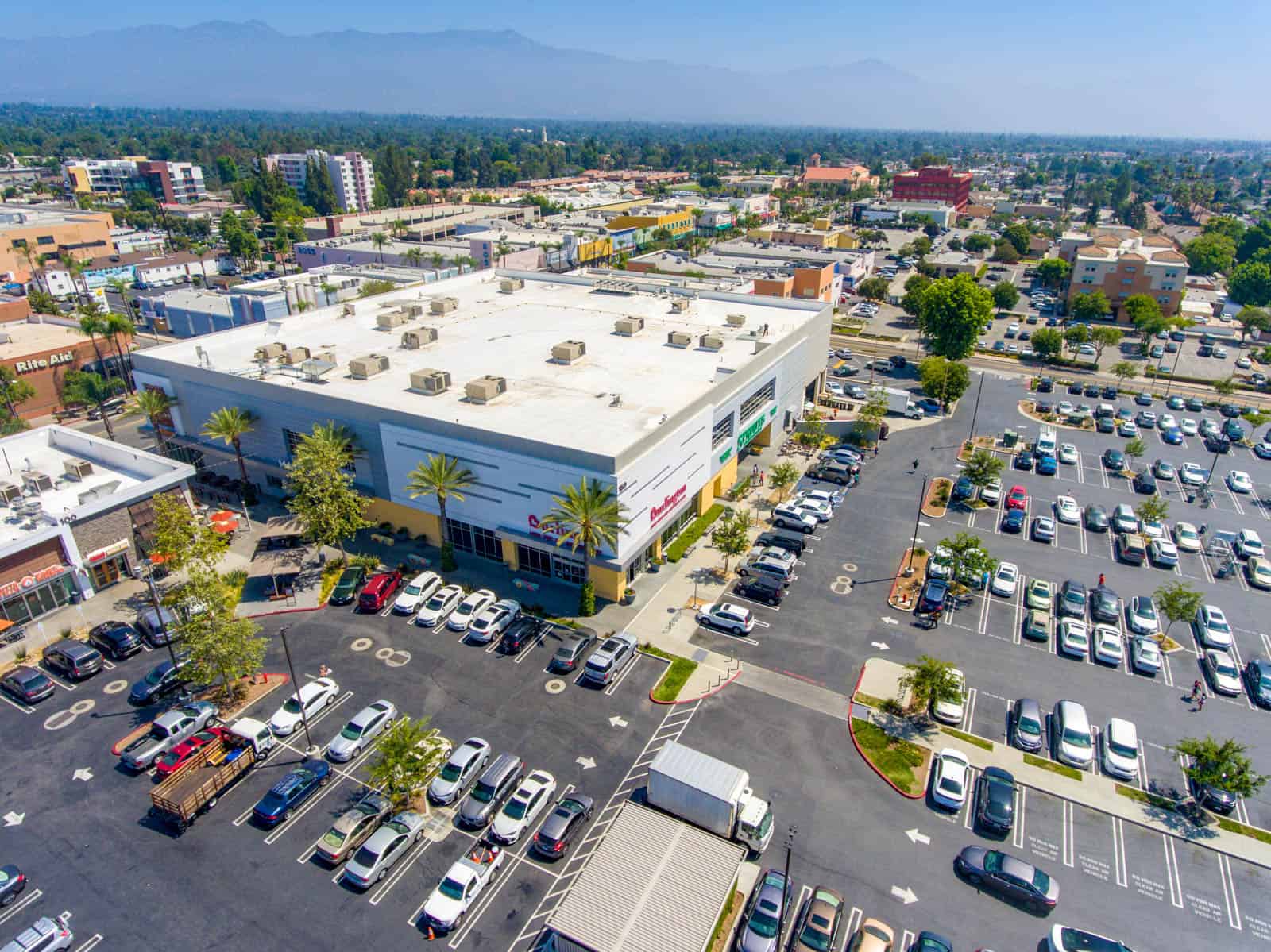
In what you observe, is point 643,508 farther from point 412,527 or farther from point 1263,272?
point 1263,272

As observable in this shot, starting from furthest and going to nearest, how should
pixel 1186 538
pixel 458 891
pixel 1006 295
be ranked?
1. pixel 1006 295
2. pixel 1186 538
3. pixel 458 891

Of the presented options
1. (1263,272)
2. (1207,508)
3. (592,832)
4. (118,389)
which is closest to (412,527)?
(592,832)

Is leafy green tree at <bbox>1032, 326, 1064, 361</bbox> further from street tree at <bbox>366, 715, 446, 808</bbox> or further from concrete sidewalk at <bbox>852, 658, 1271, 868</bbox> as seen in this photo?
street tree at <bbox>366, 715, 446, 808</bbox>

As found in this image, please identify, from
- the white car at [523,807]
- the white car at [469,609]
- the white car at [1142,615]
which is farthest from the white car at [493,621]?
the white car at [1142,615]

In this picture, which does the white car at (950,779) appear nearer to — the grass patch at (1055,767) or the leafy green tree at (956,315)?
the grass patch at (1055,767)

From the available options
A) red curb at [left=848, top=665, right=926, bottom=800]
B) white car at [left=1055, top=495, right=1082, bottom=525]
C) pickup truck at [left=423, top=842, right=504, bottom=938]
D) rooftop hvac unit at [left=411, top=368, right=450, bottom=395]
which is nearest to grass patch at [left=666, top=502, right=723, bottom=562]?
red curb at [left=848, top=665, right=926, bottom=800]

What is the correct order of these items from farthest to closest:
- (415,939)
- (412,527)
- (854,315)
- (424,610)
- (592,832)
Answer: (854,315) < (412,527) < (424,610) < (592,832) < (415,939)

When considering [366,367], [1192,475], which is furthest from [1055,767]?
[366,367]

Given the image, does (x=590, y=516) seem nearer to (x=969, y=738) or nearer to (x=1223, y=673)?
(x=969, y=738)
